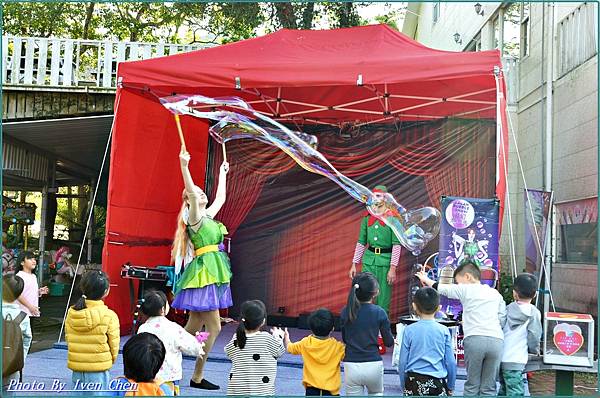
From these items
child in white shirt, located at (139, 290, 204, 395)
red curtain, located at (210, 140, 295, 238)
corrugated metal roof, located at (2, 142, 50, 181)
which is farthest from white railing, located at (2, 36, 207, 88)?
child in white shirt, located at (139, 290, 204, 395)

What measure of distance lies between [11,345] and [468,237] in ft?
13.3

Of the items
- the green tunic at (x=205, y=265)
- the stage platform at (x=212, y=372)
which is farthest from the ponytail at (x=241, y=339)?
the green tunic at (x=205, y=265)

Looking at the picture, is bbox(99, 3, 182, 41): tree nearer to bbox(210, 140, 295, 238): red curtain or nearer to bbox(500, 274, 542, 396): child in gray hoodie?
bbox(210, 140, 295, 238): red curtain

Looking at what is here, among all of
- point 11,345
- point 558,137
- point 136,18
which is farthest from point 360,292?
point 136,18

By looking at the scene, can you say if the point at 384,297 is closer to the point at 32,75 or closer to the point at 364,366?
the point at 364,366

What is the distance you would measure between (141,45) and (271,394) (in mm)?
7447

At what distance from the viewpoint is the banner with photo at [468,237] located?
6.00 metres

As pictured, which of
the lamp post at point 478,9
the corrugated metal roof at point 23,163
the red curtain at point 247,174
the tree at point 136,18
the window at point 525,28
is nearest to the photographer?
the red curtain at point 247,174

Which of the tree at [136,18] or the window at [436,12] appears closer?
the window at [436,12]

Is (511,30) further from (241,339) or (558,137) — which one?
(241,339)

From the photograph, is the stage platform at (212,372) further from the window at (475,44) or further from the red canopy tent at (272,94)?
the window at (475,44)

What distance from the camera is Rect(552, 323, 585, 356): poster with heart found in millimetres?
3953

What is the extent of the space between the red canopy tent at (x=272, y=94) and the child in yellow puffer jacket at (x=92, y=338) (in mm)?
2801

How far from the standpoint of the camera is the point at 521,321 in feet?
13.9
